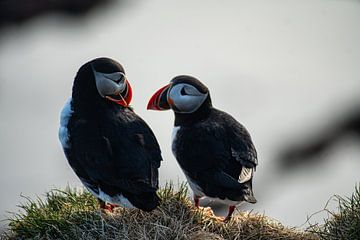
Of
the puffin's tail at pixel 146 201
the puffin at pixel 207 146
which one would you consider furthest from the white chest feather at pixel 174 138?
the puffin's tail at pixel 146 201

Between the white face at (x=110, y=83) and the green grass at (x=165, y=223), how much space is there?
0.77 meters

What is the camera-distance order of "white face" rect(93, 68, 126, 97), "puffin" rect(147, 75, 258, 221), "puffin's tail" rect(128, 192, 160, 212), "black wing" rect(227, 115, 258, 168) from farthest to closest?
"white face" rect(93, 68, 126, 97) < "black wing" rect(227, 115, 258, 168) < "puffin" rect(147, 75, 258, 221) < "puffin's tail" rect(128, 192, 160, 212)

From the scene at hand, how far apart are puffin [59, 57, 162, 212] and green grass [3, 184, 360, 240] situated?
0.17 m

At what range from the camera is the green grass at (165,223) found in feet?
21.0

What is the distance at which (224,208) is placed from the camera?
304 inches

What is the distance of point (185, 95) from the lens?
23.3ft

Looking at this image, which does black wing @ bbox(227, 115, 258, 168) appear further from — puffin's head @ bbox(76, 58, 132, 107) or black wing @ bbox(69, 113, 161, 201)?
puffin's head @ bbox(76, 58, 132, 107)

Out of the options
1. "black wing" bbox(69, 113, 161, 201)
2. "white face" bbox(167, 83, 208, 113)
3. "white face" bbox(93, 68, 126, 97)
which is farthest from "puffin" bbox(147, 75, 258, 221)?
"white face" bbox(93, 68, 126, 97)

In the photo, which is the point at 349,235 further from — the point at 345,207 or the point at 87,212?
the point at 87,212

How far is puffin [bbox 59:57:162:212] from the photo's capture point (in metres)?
6.38

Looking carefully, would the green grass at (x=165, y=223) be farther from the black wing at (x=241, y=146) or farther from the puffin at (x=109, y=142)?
the black wing at (x=241, y=146)

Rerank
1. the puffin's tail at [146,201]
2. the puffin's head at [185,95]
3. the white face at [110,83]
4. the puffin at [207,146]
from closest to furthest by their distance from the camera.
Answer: the puffin's tail at [146,201], the puffin at [207,146], the white face at [110,83], the puffin's head at [185,95]

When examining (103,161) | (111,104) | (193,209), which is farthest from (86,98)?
(193,209)

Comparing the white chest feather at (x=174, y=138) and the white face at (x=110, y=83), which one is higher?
the white face at (x=110, y=83)
